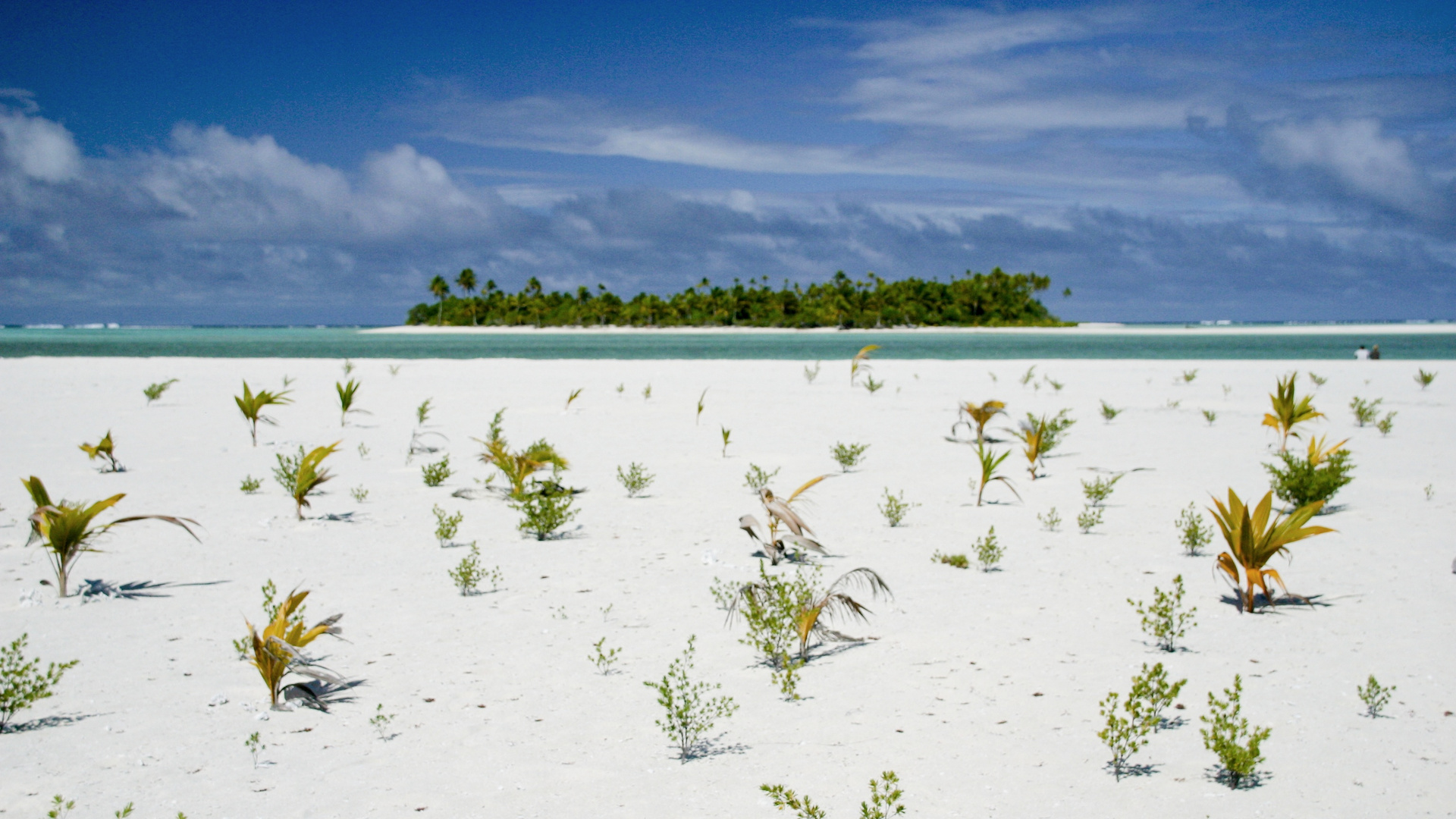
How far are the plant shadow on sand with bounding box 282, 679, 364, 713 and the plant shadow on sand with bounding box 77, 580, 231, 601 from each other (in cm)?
218

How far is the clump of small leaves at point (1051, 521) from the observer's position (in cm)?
738

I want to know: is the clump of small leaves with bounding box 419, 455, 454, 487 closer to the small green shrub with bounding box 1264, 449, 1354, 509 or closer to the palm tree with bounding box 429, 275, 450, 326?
the small green shrub with bounding box 1264, 449, 1354, 509

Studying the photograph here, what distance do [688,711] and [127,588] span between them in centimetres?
441

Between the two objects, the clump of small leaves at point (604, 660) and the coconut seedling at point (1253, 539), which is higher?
the coconut seedling at point (1253, 539)

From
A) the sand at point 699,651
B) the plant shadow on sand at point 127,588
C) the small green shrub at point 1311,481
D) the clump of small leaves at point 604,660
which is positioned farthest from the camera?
the small green shrub at point 1311,481

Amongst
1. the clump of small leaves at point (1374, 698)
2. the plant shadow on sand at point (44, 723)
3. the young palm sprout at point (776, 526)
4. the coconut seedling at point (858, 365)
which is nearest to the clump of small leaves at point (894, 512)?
the young palm sprout at point (776, 526)

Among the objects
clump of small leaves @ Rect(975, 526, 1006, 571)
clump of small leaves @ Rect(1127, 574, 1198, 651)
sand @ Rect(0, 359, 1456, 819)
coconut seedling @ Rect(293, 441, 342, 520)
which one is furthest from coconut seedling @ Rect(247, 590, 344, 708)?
clump of small leaves @ Rect(975, 526, 1006, 571)

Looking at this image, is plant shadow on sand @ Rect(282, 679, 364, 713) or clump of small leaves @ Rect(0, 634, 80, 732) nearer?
clump of small leaves @ Rect(0, 634, 80, 732)

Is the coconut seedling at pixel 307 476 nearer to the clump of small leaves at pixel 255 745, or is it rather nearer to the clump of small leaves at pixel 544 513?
the clump of small leaves at pixel 544 513

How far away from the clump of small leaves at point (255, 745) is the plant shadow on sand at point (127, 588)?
102 inches

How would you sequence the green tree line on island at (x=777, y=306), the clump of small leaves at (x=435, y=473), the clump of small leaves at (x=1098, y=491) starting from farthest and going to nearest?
the green tree line on island at (x=777, y=306) → the clump of small leaves at (x=435, y=473) → the clump of small leaves at (x=1098, y=491)

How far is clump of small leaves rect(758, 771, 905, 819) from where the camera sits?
276cm

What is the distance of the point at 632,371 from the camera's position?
28922mm

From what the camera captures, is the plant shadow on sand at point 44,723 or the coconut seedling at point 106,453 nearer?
the plant shadow on sand at point 44,723
